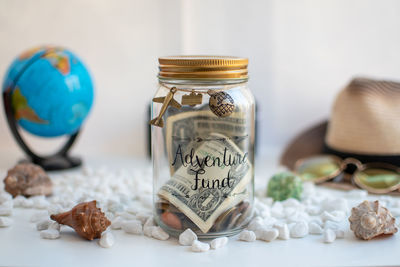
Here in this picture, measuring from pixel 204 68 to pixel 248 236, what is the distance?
0.26 metres

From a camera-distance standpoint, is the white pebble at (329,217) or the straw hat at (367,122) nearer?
the white pebble at (329,217)

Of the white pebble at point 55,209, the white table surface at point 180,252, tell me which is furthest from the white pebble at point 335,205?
the white pebble at point 55,209

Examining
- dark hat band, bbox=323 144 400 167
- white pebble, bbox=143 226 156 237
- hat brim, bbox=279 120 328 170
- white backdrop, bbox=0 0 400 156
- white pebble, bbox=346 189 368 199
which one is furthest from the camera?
white backdrop, bbox=0 0 400 156

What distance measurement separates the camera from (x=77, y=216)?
78 centimetres

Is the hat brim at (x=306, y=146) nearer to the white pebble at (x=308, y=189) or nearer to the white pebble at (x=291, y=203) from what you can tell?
the white pebble at (x=308, y=189)

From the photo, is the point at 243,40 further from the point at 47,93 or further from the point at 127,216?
the point at 127,216

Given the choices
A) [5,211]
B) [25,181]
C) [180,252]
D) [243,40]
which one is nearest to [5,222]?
[5,211]

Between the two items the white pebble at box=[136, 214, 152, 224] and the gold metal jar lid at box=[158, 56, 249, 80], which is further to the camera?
the white pebble at box=[136, 214, 152, 224]

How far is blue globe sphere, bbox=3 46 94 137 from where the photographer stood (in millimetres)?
1185

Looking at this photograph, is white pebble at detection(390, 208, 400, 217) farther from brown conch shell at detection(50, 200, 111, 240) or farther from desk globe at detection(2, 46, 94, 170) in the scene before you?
desk globe at detection(2, 46, 94, 170)

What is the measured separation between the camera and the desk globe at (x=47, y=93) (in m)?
1.19

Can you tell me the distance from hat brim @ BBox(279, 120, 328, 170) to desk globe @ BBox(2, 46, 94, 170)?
20.2 inches

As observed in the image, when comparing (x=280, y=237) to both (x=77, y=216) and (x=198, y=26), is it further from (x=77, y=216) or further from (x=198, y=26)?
(x=198, y=26)

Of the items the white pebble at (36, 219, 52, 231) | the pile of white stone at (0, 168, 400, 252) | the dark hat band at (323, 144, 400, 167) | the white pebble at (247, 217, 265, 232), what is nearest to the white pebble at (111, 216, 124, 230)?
the pile of white stone at (0, 168, 400, 252)
